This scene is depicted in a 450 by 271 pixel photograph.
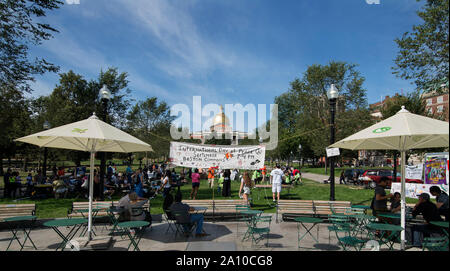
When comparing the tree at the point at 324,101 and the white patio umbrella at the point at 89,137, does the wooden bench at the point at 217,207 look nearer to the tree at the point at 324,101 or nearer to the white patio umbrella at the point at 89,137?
the white patio umbrella at the point at 89,137

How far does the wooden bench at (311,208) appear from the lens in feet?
27.0

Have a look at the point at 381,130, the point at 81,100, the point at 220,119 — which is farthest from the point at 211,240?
the point at 220,119

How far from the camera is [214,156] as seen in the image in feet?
27.5

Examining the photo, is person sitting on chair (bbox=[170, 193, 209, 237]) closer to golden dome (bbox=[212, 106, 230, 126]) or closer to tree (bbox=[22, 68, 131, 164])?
tree (bbox=[22, 68, 131, 164])

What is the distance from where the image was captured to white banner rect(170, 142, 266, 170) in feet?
27.5

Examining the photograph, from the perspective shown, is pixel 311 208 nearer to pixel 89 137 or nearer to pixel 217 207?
pixel 217 207

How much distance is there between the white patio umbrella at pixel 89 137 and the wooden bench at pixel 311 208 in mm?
4800

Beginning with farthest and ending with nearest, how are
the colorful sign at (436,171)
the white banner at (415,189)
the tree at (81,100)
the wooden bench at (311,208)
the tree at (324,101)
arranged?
1. the tree at (324,101)
2. the tree at (81,100)
3. the colorful sign at (436,171)
4. the white banner at (415,189)
5. the wooden bench at (311,208)

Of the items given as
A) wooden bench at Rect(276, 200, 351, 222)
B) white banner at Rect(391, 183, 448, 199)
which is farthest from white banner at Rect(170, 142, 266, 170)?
white banner at Rect(391, 183, 448, 199)

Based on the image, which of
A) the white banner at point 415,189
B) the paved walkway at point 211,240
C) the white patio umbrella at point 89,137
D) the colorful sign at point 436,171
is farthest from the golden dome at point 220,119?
the white patio umbrella at point 89,137

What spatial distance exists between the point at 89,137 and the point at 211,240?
12.5 feet

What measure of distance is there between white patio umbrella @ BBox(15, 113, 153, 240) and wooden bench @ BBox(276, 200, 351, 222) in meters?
4.80
